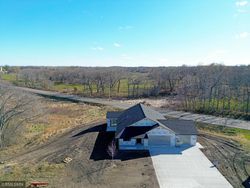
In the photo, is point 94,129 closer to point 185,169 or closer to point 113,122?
point 113,122

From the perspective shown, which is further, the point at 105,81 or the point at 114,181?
the point at 105,81

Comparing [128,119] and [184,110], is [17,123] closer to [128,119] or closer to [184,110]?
[128,119]

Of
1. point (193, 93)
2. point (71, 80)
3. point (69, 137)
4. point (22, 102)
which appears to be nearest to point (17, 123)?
point (22, 102)

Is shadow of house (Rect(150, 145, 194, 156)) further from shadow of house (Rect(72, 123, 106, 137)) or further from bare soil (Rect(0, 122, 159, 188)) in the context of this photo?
shadow of house (Rect(72, 123, 106, 137))

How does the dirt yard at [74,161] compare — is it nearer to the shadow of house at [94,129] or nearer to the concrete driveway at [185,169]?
the shadow of house at [94,129]

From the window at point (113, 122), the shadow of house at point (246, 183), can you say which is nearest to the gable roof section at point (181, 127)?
the window at point (113, 122)
